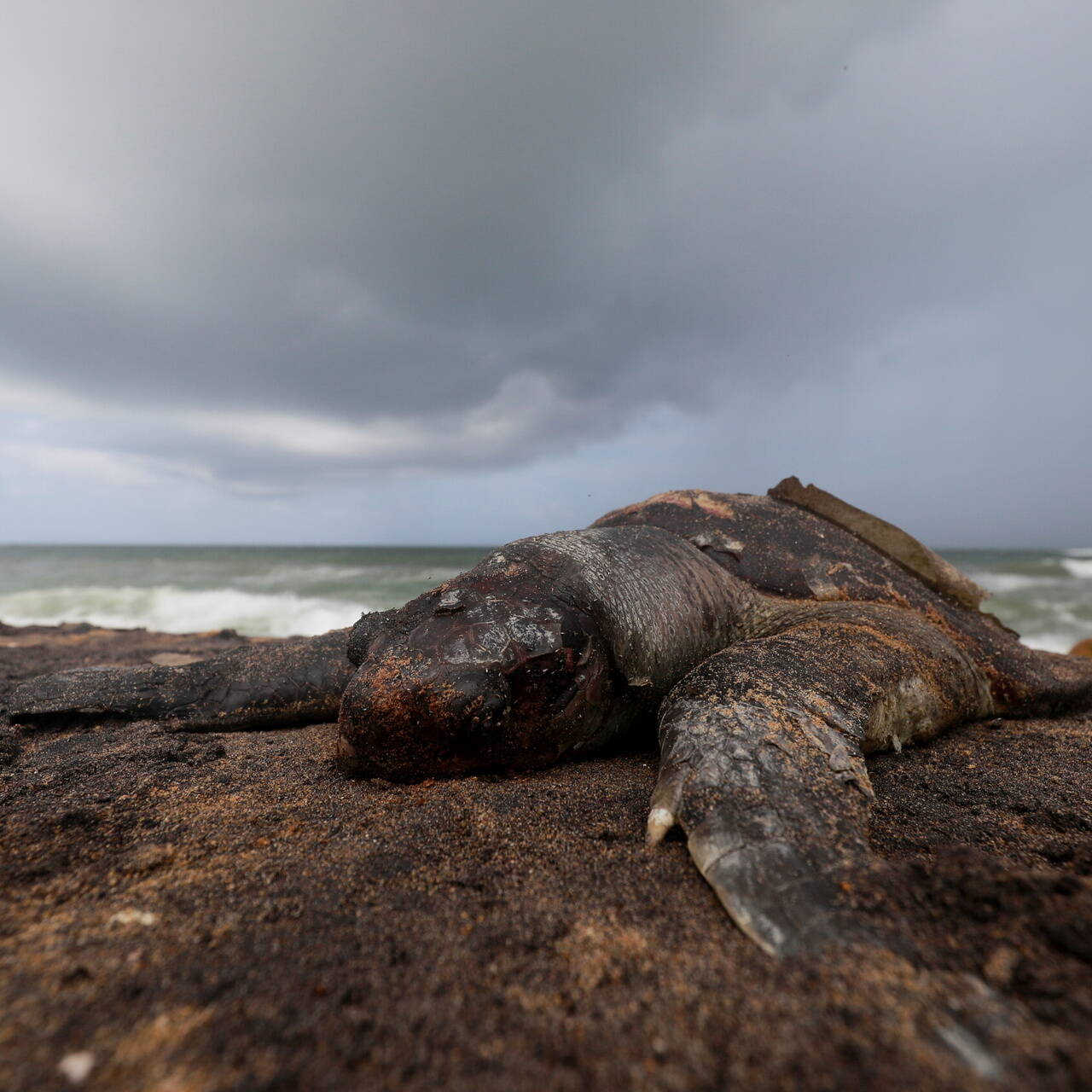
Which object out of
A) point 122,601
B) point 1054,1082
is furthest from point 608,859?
point 122,601

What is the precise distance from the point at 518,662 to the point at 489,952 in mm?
994

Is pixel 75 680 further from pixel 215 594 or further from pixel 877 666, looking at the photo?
pixel 215 594

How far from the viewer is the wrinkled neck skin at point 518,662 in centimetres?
204

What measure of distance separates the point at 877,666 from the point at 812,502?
206 cm

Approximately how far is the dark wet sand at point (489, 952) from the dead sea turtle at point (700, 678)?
0.52ft

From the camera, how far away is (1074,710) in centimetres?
366

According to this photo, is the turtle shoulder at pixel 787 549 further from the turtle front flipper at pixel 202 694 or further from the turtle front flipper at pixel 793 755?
the turtle front flipper at pixel 202 694

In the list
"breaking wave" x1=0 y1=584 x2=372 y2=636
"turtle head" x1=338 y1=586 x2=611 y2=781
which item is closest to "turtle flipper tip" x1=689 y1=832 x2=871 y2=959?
"turtle head" x1=338 y1=586 x2=611 y2=781

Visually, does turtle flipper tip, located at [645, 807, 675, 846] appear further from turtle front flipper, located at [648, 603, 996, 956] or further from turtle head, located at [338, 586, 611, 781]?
turtle head, located at [338, 586, 611, 781]

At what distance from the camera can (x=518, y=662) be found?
6.84ft

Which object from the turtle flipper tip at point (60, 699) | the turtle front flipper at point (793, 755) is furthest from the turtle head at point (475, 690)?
the turtle flipper tip at point (60, 699)

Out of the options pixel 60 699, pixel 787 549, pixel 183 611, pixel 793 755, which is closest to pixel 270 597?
pixel 183 611

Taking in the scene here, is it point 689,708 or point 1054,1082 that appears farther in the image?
point 689,708

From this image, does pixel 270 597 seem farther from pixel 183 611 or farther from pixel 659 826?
pixel 659 826
